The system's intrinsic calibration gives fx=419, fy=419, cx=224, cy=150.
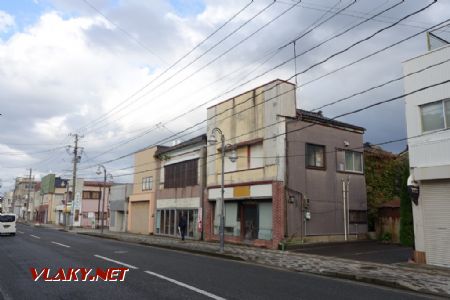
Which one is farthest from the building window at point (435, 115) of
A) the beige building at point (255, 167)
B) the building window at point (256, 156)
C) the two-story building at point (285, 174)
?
the building window at point (256, 156)

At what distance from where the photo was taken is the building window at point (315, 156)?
24562 mm

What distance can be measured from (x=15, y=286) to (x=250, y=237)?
53.9ft

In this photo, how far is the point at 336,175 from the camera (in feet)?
84.8

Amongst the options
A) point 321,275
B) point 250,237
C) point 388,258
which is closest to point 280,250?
point 250,237

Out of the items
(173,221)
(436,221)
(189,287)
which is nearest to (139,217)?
(173,221)

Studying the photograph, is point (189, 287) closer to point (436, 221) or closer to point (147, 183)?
point (436, 221)

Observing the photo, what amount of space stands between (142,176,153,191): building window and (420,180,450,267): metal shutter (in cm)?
2680

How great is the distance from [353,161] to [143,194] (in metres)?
20.2

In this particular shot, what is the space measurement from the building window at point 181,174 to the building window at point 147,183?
283 centimetres

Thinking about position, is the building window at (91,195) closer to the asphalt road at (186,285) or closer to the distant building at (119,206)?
the distant building at (119,206)

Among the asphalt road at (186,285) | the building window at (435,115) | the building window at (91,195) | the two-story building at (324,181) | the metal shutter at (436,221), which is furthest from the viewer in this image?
the building window at (91,195)

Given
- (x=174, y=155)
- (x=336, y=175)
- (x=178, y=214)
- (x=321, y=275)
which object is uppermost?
(x=174, y=155)

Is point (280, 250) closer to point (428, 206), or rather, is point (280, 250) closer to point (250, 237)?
point (250, 237)

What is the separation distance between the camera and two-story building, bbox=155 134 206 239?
3052 centimetres
